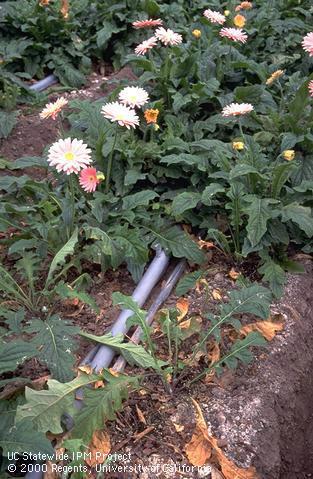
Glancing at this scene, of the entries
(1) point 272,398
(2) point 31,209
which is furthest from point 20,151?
(1) point 272,398

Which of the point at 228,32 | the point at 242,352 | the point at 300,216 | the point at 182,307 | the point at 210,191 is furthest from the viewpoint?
the point at 228,32

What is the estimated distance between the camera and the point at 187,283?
2.89m

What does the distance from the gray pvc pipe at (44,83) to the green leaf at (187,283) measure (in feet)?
8.37

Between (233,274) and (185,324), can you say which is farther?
(233,274)

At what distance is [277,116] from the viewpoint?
361cm

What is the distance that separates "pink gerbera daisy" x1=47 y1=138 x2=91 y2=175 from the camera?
2.71 metres

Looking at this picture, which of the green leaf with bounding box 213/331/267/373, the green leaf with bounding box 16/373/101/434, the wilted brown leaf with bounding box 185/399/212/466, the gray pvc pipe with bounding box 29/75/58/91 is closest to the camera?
the green leaf with bounding box 16/373/101/434

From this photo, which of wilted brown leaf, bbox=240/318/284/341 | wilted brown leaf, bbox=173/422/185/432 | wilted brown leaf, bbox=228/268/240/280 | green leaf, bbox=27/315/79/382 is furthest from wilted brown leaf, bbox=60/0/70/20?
wilted brown leaf, bbox=173/422/185/432

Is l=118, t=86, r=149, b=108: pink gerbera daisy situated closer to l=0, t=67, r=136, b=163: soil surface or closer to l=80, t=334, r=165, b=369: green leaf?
l=0, t=67, r=136, b=163: soil surface

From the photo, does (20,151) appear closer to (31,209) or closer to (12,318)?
(31,209)

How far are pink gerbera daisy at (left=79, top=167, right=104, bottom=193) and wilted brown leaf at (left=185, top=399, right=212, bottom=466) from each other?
1.35 metres

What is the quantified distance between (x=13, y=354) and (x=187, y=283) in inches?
41.4

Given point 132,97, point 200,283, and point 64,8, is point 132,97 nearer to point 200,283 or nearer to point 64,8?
point 200,283

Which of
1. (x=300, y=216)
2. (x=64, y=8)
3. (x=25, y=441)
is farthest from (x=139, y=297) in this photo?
(x=64, y=8)
